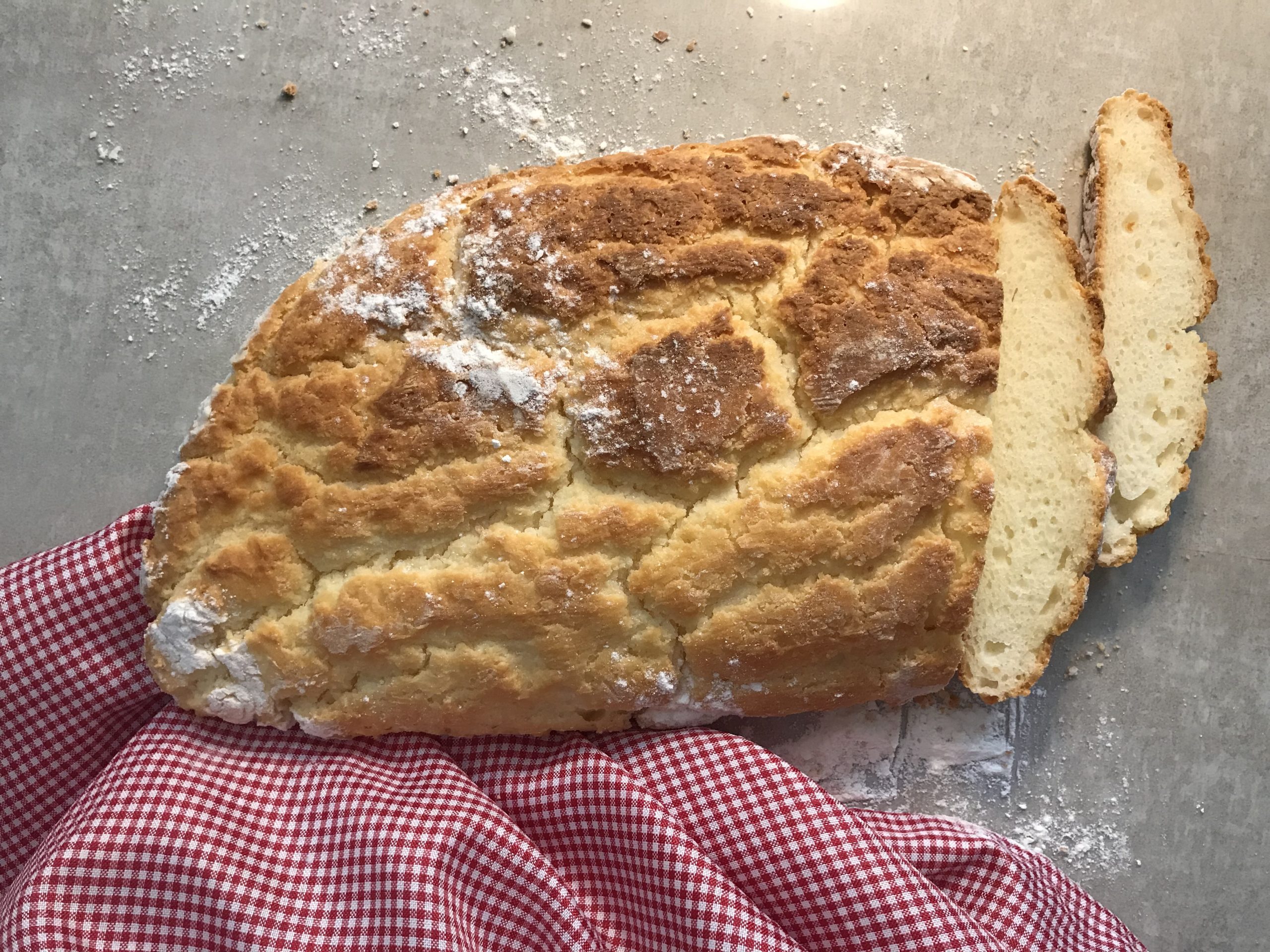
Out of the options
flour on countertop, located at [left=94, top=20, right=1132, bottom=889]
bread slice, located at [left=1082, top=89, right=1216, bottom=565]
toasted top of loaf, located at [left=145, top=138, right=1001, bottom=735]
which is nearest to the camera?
toasted top of loaf, located at [left=145, top=138, right=1001, bottom=735]

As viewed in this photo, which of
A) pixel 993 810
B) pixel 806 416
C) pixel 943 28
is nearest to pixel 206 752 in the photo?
pixel 806 416

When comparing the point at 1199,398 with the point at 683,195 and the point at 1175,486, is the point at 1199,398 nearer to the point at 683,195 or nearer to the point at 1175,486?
the point at 1175,486

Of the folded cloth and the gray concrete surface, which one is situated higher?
the gray concrete surface

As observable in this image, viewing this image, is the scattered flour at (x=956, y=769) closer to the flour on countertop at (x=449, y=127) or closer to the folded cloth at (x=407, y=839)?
the flour on countertop at (x=449, y=127)

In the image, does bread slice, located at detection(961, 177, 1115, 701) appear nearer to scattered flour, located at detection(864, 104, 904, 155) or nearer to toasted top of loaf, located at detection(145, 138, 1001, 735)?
toasted top of loaf, located at detection(145, 138, 1001, 735)

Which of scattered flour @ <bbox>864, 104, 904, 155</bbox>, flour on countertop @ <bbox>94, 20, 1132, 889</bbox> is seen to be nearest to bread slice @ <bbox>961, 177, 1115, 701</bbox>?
flour on countertop @ <bbox>94, 20, 1132, 889</bbox>

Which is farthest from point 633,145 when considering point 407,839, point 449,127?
point 407,839

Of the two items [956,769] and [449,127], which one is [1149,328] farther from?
[449,127]
